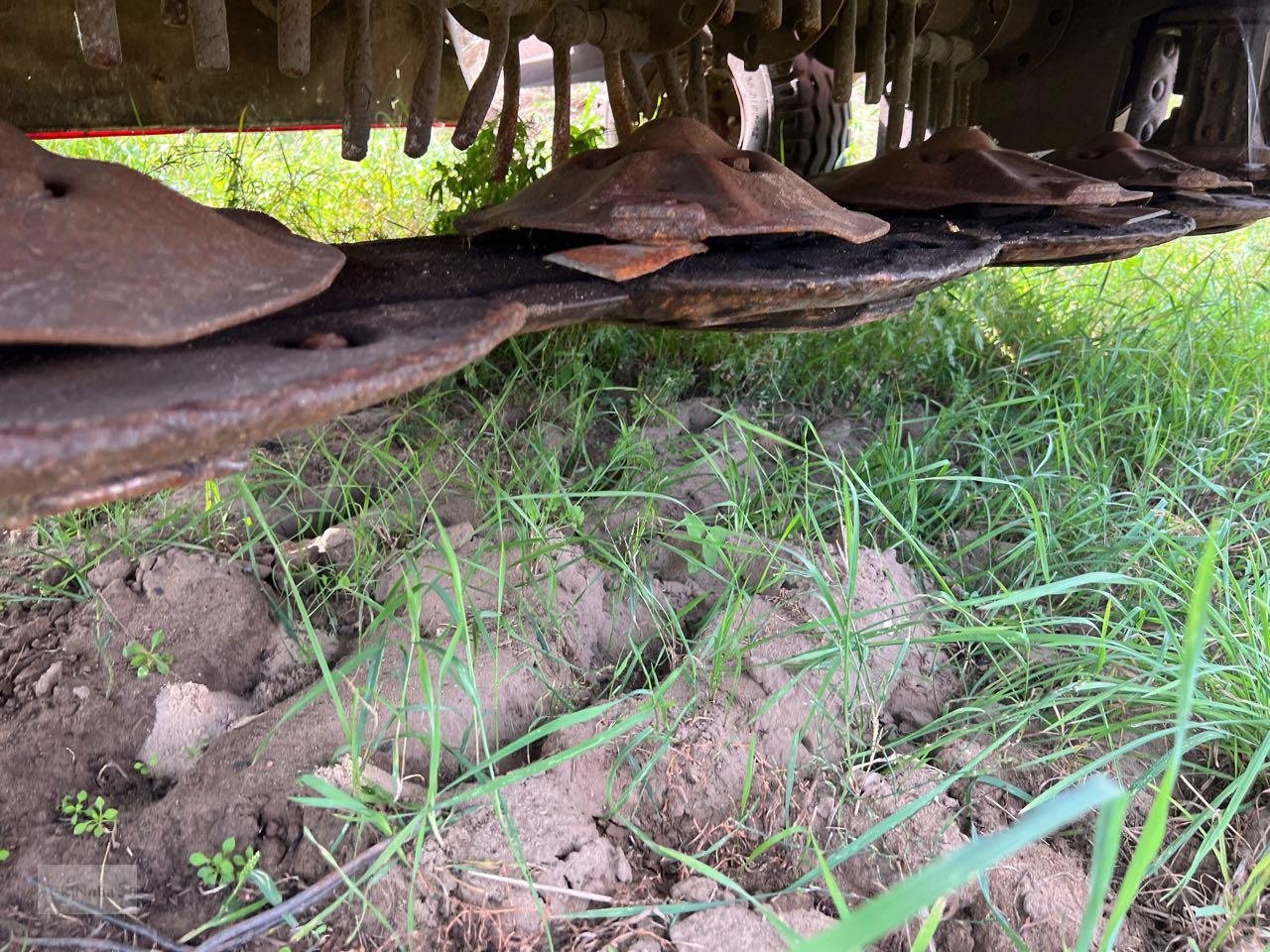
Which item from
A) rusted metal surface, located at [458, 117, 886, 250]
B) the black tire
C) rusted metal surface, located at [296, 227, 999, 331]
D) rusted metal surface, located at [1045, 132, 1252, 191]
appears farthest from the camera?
the black tire

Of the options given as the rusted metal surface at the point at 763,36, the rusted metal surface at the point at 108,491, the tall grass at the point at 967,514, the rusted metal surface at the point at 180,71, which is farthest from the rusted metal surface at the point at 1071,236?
the rusted metal surface at the point at 108,491

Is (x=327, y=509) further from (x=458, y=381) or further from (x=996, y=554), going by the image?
(x=996, y=554)

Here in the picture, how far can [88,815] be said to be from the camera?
1.24 m

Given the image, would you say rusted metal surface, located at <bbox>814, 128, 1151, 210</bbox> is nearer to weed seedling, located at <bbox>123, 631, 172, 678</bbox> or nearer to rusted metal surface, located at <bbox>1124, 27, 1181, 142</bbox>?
rusted metal surface, located at <bbox>1124, 27, 1181, 142</bbox>

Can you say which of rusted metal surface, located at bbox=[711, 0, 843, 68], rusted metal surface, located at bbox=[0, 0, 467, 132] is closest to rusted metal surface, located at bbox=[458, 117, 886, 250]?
rusted metal surface, located at bbox=[0, 0, 467, 132]

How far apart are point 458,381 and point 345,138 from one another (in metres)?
1.12

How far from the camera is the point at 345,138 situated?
1.49 m

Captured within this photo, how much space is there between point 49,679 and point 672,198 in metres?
1.21

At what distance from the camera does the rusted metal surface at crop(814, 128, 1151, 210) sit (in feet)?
6.04

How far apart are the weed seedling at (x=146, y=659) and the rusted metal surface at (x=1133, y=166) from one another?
2282mm

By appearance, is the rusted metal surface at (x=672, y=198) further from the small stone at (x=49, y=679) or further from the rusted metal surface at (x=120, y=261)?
the small stone at (x=49, y=679)

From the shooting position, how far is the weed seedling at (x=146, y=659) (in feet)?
4.82

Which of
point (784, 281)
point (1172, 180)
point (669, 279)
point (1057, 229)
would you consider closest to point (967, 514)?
point (1057, 229)

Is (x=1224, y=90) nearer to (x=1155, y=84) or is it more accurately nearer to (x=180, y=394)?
(x=1155, y=84)
